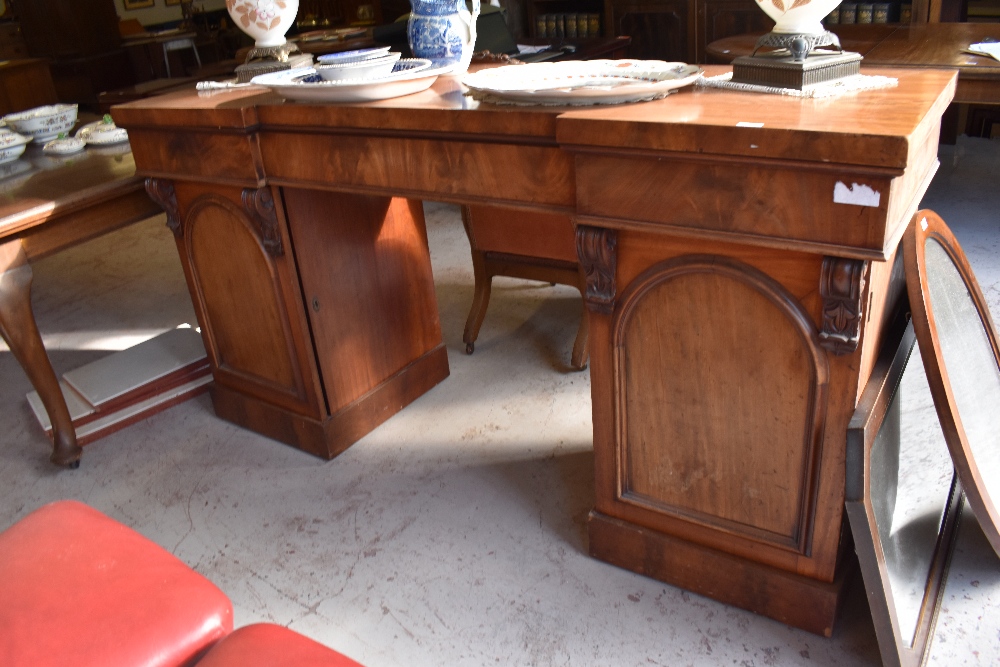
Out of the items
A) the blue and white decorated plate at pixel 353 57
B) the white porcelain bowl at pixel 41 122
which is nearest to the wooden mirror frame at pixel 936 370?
the blue and white decorated plate at pixel 353 57

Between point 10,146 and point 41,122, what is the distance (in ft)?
0.82

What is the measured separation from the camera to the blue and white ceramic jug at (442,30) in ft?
5.66

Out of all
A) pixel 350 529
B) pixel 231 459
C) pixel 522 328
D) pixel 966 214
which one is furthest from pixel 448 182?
pixel 966 214

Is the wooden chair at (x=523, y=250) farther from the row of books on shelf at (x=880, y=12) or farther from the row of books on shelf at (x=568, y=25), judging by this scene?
the row of books on shelf at (x=568, y=25)

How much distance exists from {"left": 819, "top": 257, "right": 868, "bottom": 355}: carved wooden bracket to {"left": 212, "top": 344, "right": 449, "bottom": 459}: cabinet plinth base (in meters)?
1.30

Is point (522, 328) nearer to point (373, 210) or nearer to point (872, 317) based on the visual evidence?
point (373, 210)

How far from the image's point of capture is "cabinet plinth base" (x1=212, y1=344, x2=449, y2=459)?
81.7 inches

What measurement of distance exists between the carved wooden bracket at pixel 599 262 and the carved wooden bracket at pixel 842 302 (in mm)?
342

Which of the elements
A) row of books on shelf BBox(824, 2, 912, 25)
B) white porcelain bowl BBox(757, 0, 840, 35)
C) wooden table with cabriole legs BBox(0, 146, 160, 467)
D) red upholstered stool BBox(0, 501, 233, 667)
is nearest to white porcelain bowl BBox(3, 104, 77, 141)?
wooden table with cabriole legs BBox(0, 146, 160, 467)

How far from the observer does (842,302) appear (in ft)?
3.73

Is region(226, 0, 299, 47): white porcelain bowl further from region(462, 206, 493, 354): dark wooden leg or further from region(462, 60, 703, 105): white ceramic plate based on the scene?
region(462, 206, 493, 354): dark wooden leg

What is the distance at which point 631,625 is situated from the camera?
1487 mm

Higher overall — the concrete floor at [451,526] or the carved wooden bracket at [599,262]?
the carved wooden bracket at [599,262]

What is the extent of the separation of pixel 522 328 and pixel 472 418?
1.95 feet
